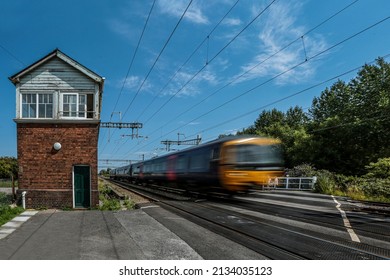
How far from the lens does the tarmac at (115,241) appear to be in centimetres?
501

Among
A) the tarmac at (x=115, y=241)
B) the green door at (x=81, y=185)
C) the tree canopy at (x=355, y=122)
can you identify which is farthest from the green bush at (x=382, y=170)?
the green door at (x=81, y=185)

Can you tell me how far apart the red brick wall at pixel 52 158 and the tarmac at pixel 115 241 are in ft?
19.0

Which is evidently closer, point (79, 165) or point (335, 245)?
point (335, 245)

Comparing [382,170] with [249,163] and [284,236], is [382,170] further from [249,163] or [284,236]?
[284,236]

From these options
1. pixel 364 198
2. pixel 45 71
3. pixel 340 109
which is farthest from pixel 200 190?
pixel 340 109

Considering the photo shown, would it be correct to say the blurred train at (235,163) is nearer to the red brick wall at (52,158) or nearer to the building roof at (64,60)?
the red brick wall at (52,158)

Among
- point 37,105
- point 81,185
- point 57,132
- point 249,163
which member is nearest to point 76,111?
point 57,132

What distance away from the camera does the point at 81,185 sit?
14836 mm

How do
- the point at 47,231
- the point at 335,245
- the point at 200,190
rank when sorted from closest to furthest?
the point at 335,245
the point at 47,231
the point at 200,190

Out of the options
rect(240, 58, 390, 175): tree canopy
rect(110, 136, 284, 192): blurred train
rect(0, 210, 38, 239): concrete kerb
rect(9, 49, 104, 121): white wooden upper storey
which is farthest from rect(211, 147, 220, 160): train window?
rect(240, 58, 390, 175): tree canopy

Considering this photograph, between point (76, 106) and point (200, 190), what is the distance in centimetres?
707

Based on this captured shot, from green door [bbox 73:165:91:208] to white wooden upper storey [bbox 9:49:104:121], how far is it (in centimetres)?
234
